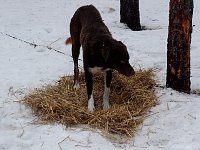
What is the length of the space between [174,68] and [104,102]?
117 cm

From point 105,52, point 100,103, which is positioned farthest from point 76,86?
point 105,52

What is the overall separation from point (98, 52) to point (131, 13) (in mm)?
5130

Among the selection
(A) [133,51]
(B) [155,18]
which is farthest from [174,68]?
(B) [155,18]

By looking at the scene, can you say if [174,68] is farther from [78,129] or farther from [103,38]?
[78,129]

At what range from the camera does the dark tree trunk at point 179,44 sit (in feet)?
18.5

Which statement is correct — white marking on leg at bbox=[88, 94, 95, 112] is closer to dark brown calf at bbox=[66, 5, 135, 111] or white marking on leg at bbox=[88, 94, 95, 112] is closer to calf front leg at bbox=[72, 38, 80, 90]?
dark brown calf at bbox=[66, 5, 135, 111]

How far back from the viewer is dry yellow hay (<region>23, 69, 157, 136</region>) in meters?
5.15

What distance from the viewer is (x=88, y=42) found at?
18.2 feet

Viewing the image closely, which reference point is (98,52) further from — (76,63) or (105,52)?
(76,63)

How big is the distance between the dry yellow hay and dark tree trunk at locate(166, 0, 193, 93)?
1.40 feet

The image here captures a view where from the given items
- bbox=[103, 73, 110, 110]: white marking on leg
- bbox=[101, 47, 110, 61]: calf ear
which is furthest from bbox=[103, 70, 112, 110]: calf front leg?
bbox=[101, 47, 110, 61]: calf ear

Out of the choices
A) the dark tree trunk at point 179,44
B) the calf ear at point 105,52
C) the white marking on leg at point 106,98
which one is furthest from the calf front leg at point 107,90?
the dark tree trunk at point 179,44

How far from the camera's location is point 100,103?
5879 millimetres

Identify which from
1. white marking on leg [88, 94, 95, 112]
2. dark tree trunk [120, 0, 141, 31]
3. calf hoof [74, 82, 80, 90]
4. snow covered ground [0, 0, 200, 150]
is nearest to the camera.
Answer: snow covered ground [0, 0, 200, 150]
